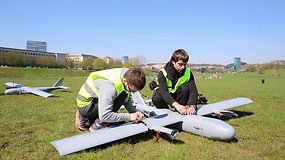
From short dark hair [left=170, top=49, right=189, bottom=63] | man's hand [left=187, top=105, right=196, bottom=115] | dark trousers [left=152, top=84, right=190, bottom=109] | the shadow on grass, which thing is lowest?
the shadow on grass

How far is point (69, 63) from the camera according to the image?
130 m

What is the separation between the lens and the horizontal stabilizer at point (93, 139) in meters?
4.46

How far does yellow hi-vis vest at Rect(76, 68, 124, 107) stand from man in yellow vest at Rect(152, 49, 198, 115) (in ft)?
6.12

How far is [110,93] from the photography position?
477 centimetres

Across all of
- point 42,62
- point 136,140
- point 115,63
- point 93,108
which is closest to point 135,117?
point 136,140

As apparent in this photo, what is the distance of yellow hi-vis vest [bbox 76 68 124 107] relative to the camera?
492cm

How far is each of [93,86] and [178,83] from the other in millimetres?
2564

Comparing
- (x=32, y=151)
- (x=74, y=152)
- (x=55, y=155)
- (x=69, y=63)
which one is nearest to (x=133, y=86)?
(x=74, y=152)

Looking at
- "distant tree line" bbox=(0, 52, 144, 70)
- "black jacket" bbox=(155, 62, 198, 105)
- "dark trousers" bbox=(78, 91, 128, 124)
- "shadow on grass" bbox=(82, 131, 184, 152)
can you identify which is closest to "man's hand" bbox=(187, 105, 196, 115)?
"black jacket" bbox=(155, 62, 198, 105)

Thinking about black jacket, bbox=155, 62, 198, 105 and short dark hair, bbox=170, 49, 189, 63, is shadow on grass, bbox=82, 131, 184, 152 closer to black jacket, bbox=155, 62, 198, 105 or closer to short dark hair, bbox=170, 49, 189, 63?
black jacket, bbox=155, 62, 198, 105

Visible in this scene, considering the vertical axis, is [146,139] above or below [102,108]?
below

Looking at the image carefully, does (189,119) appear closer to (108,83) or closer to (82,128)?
(108,83)

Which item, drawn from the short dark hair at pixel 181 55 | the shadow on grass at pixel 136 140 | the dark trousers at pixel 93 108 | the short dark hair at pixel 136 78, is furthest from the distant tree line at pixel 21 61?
the short dark hair at pixel 136 78

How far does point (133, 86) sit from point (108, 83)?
568 millimetres
